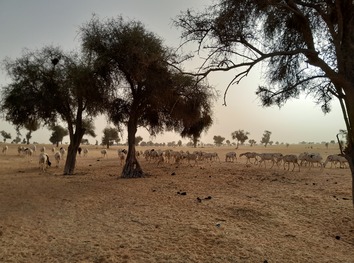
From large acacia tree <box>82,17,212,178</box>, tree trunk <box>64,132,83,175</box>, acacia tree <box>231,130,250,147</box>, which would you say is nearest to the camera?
large acacia tree <box>82,17,212,178</box>

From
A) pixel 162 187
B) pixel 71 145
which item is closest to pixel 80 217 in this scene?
pixel 162 187

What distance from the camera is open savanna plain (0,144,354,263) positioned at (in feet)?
21.1

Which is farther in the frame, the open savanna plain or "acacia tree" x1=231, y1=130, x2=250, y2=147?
"acacia tree" x1=231, y1=130, x2=250, y2=147

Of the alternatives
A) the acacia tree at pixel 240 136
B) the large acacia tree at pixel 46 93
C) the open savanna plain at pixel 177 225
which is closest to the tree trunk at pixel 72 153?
the large acacia tree at pixel 46 93

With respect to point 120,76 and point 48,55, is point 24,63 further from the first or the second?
point 120,76

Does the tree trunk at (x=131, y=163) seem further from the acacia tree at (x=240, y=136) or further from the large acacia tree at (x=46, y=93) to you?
the acacia tree at (x=240, y=136)

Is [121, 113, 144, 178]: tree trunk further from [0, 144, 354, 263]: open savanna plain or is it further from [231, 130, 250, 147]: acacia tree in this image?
[231, 130, 250, 147]: acacia tree

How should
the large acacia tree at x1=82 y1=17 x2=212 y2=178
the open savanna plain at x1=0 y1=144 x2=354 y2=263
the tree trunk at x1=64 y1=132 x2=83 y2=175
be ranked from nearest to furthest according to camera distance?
the open savanna plain at x1=0 y1=144 x2=354 y2=263
the large acacia tree at x1=82 y1=17 x2=212 y2=178
the tree trunk at x1=64 y1=132 x2=83 y2=175

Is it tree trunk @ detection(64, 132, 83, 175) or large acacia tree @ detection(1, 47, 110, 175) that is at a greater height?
large acacia tree @ detection(1, 47, 110, 175)

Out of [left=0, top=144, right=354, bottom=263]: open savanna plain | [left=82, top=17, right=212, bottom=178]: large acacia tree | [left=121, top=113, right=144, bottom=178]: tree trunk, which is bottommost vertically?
[left=0, top=144, right=354, bottom=263]: open savanna plain

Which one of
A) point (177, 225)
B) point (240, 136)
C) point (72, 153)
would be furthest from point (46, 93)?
point (240, 136)

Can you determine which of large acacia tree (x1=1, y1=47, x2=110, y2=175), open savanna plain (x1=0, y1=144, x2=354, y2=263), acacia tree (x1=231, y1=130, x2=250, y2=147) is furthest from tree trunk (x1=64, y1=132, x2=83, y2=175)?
acacia tree (x1=231, y1=130, x2=250, y2=147)

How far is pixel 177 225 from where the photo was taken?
26.9ft

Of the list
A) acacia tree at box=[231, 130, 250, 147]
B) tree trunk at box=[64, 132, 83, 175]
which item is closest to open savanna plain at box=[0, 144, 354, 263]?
tree trunk at box=[64, 132, 83, 175]
